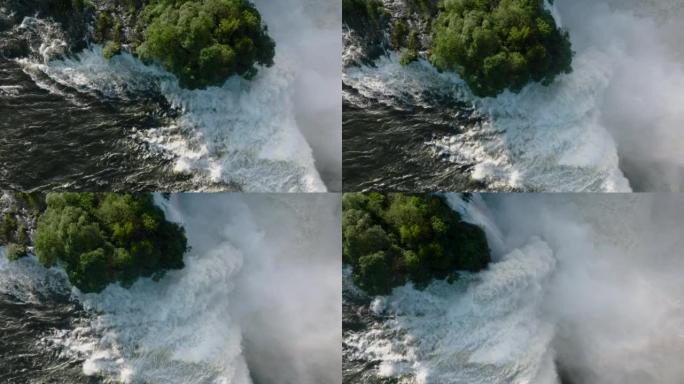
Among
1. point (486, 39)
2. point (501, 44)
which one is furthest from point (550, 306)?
point (486, 39)

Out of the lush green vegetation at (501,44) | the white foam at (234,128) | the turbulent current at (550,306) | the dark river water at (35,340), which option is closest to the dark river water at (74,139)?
the white foam at (234,128)

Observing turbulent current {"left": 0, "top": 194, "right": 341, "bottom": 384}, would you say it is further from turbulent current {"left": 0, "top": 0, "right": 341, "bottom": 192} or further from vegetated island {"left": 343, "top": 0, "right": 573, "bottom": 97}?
vegetated island {"left": 343, "top": 0, "right": 573, "bottom": 97}

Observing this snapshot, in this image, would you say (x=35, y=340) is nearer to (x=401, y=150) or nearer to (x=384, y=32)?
(x=401, y=150)

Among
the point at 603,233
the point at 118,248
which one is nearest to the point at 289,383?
the point at 118,248

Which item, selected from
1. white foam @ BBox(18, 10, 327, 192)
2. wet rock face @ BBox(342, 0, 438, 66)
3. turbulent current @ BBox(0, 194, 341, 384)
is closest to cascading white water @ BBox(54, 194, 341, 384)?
turbulent current @ BBox(0, 194, 341, 384)

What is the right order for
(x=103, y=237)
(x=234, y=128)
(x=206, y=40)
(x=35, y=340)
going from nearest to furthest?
(x=206, y=40) → (x=103, y=237) → (x=234, y=128) → (x=35, y=340)

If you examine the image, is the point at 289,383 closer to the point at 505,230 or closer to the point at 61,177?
the point at 505,230
